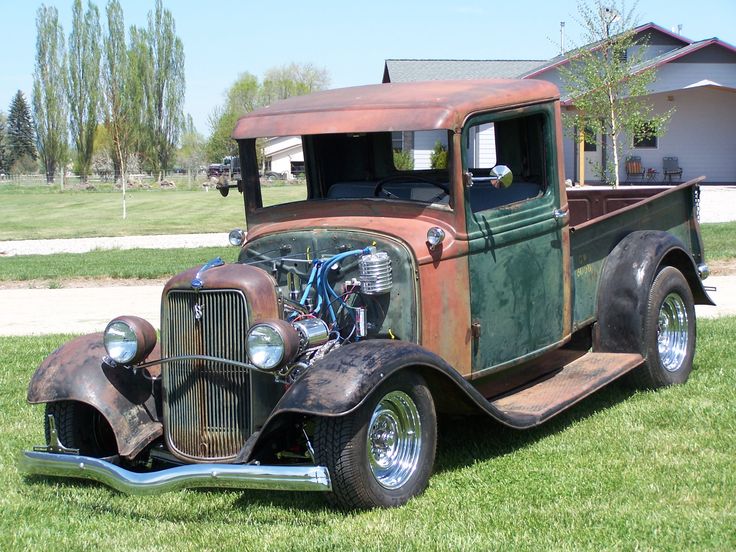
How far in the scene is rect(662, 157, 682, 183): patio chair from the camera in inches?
1233

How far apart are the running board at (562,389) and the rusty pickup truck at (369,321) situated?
2 centimetres

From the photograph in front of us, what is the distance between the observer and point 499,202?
5.78 metres

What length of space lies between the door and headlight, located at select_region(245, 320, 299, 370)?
1.21m

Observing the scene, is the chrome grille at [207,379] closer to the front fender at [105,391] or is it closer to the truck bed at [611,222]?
the front fender at [105,391]

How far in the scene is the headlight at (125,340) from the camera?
198 inches

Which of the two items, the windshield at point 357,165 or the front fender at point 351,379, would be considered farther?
the windshield at point 357,165

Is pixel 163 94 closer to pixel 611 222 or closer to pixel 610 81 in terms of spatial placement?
pixel 610 81

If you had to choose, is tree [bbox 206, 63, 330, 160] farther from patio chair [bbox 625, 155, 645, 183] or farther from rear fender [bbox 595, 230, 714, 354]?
rear fender [bbox 595, 230, 714, 354]

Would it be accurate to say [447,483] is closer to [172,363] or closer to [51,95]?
[172,363]

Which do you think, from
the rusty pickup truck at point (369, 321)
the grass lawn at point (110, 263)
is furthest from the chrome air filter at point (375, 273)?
the grass lawn at point (110, 263)

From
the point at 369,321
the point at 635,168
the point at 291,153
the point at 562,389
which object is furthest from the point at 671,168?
the point at 369,321

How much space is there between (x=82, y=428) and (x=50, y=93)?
195 ft

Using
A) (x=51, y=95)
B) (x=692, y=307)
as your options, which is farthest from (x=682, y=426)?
(x=51, y=95)

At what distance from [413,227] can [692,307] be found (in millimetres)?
2777
